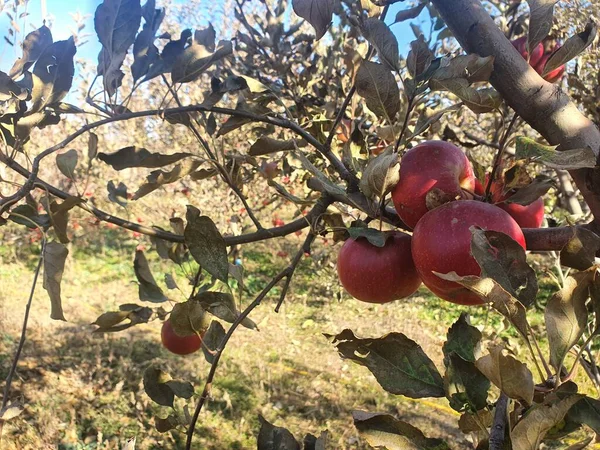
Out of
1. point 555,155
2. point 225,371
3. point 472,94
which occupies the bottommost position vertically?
point 555,155

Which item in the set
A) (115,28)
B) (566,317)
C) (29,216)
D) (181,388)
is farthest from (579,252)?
(29,216)

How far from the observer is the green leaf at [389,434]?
421 mm

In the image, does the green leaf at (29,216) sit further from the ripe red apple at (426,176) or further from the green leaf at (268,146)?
the ripe red apple at (426,176)

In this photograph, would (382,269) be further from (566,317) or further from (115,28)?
→ (115,28)

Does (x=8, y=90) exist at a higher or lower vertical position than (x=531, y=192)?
higher

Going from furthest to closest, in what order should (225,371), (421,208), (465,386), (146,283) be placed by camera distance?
(225,371), (146,283), (421,208), (465,386)

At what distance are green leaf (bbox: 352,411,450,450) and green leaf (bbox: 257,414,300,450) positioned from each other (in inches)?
6.9

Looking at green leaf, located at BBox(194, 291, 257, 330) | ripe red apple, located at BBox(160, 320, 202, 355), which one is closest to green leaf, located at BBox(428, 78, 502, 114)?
green leaf, located at BBox(194, 291, 257, 330)

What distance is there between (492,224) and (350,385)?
279 cm

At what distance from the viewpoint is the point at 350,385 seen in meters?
3.09

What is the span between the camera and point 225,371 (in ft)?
10.6

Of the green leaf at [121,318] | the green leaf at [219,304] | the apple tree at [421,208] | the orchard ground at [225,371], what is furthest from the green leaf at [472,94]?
the orchard ground at [225,371]

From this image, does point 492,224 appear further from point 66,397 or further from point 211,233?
point 66,397

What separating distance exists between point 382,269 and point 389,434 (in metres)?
0.23
